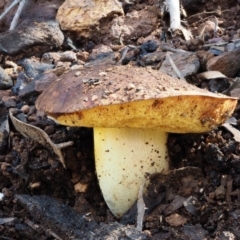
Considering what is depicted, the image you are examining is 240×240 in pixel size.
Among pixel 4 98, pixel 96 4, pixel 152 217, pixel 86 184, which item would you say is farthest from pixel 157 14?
pixel 152 217

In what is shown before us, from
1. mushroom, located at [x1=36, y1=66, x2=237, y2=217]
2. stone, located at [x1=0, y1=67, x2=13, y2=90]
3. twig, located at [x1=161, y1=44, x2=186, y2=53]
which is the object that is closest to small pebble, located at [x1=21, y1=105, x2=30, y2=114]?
stone, located at [x1=0, y1=67, x2=13, y2=90]

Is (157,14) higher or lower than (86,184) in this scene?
higher

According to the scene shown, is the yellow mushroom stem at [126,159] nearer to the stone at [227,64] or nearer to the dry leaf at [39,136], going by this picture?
the dry leaf at [39,136]

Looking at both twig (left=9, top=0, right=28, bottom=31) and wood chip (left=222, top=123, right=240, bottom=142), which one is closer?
wood chip (left=222, top=123, right=240, bottom=142)

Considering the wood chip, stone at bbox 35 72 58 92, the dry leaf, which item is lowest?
the wood chip

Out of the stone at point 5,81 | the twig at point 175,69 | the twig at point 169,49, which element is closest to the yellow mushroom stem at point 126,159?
the twig at point 175,69

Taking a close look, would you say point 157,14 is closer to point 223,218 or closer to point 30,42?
point 30,42

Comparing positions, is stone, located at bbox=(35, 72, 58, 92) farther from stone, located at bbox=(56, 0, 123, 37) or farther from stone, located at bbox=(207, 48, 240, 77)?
stone, located at bbox=(207, 48, 240, 77)
